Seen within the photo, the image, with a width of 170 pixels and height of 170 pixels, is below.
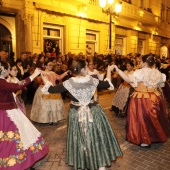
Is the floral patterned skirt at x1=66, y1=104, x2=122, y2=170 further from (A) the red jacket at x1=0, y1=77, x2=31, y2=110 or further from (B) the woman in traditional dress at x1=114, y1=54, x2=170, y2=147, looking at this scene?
(B) the woman in traditional dress at x1=114, y1=54, x2=170, y2=147

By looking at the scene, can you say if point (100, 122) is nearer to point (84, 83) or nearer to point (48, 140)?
point (84, 83)

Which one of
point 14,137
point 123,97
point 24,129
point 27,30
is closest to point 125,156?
point 24,129

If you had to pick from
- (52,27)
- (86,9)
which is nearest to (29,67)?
(52,27)

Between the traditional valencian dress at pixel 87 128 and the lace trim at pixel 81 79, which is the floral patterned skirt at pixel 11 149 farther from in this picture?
the lace trim at pixel 81 79

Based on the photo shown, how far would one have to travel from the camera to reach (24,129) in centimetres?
328

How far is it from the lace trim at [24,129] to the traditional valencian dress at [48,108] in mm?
2366

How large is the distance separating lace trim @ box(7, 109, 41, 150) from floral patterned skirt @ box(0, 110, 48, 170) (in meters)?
0.04

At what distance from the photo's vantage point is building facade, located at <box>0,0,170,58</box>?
1040cm

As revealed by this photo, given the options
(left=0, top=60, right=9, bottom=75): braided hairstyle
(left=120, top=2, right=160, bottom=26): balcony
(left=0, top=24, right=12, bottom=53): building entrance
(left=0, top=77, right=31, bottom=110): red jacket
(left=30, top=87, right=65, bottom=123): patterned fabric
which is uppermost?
(left=120, top=2, right=160, bottom=26): balcony

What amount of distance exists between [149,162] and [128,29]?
609 inches

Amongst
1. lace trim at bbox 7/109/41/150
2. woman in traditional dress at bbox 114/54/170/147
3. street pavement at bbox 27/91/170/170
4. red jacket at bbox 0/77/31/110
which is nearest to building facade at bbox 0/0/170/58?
street pavement at bbox 27/91/170/170

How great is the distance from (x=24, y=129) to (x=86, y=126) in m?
0.92

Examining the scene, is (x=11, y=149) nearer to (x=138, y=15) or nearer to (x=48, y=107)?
(x=48, y=107)

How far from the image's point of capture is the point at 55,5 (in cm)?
1159
